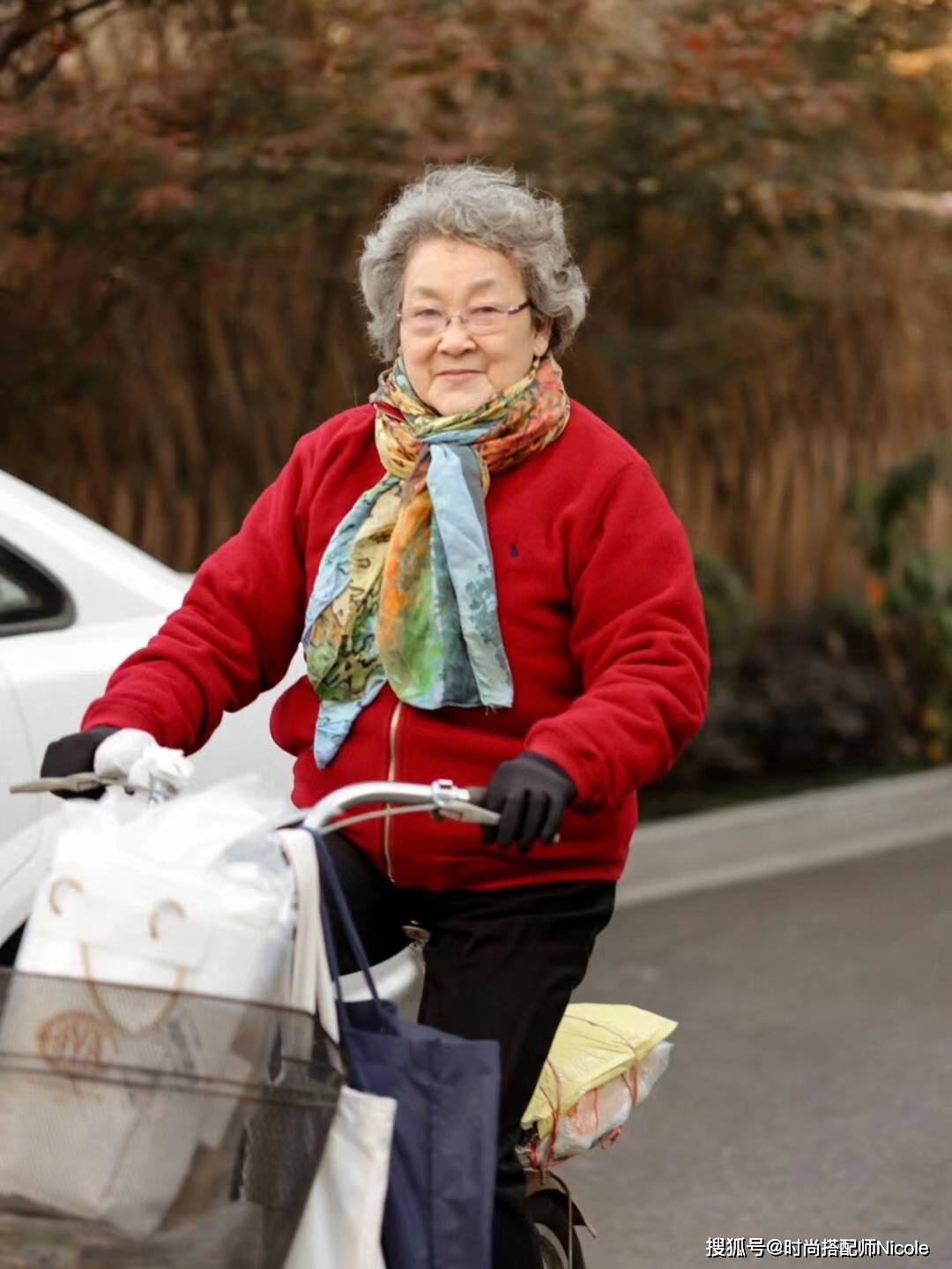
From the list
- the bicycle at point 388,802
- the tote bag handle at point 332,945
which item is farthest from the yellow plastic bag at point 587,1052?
the tote bag handle at point 332,945

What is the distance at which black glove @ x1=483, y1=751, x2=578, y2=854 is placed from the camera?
2648 mm

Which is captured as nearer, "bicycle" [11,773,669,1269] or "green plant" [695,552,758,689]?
"bicycle" [11,773,669,1269]

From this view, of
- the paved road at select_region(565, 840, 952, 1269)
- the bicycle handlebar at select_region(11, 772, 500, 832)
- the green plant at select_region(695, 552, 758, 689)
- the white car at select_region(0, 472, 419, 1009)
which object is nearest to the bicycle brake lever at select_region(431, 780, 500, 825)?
the bicycle handlebar at select_region(11, 772, 500, 832)

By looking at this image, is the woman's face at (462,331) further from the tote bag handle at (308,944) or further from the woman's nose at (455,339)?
the tote bag handle at (308,944)

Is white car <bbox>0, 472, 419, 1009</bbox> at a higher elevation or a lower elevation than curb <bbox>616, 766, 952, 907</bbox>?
higher

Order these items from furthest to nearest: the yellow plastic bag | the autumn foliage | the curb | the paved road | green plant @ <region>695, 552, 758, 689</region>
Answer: green plant @ <region>695, 552, 758, 689</region> < the curb < the autumn foliage < the paved road < the yellow plastic bag

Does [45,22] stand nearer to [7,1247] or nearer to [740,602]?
[740,602]

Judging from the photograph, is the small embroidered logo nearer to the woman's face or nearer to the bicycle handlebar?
the bicycle handlebar

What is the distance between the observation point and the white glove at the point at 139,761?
2795mm

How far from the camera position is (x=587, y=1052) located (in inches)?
134

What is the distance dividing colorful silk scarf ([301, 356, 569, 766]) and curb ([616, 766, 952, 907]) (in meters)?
4.89

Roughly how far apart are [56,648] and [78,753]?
1222 mm

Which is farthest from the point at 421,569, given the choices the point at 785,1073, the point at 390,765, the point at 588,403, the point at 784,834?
the point at 588,403

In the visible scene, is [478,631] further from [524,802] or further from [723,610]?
[723,610]
